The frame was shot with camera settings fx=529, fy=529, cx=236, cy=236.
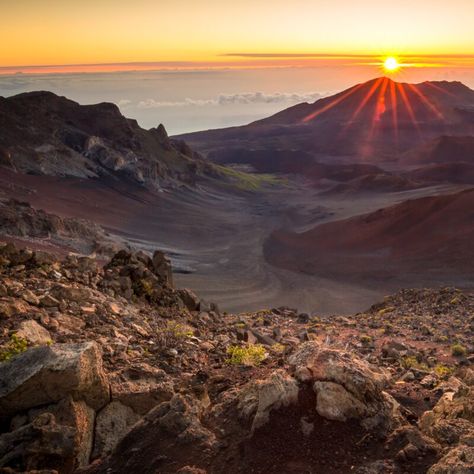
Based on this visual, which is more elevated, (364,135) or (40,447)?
(40,447)

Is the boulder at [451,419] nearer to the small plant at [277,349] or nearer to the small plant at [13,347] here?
the small plant at [277,349]

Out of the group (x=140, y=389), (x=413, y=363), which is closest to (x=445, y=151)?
(x=413, y=363)

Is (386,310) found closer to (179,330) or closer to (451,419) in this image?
(179,330)

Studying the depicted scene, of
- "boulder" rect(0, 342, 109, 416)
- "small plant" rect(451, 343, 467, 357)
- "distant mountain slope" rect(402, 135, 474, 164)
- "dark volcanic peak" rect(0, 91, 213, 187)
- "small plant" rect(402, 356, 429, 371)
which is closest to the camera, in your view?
"boulder" rect(0, 342, 109, 416)

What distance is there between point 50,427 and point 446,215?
58.1 meters

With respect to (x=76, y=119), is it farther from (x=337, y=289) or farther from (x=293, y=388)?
(x=293, y=388)

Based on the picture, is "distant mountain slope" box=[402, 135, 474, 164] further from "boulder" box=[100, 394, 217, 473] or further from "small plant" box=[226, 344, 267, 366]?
"boulder" box=[100, 394, 217, 473]

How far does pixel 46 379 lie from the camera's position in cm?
589

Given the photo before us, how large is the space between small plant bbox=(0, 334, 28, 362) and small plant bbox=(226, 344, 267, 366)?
3482 mm

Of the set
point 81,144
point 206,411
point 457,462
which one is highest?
point 457,462

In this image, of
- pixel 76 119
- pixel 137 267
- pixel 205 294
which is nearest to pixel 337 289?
pixel 205 294

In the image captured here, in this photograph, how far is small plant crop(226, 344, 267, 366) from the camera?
9.25m

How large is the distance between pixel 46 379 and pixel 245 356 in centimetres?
444

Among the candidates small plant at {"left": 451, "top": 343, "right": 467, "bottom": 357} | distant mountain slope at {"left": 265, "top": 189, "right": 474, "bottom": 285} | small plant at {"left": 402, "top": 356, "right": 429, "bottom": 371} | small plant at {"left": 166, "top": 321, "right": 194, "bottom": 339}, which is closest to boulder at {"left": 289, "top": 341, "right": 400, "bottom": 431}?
small plant at {"left": 166, "top": 321, "right": 194, "bottom": 339}
